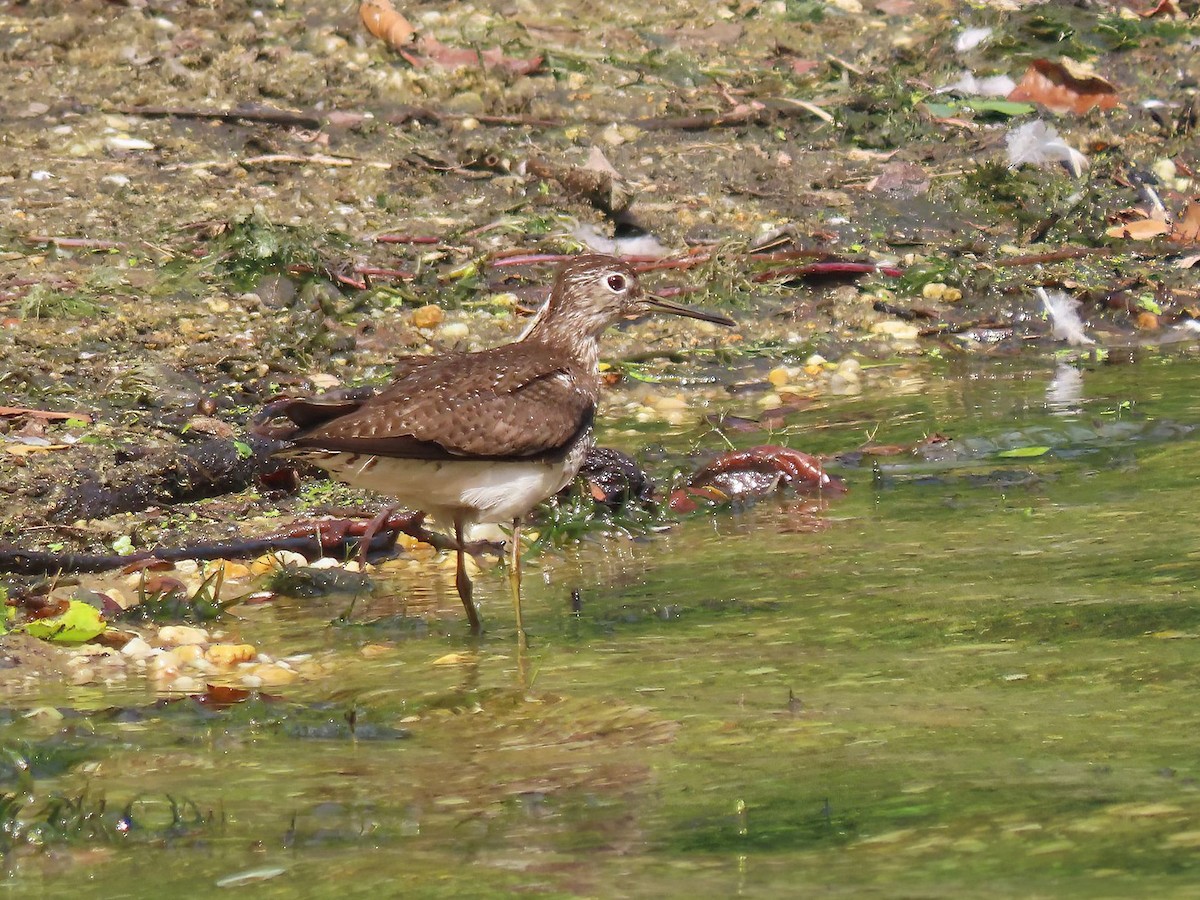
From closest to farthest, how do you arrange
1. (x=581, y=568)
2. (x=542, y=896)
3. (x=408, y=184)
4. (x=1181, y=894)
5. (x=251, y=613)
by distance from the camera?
1. (x=1181, y=894)
2. (x=542, y=896)
3. (x=251, y=613)
4. (x=581, y=568)
5. (x=408, y=184)

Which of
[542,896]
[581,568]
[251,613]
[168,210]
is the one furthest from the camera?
[168,210]

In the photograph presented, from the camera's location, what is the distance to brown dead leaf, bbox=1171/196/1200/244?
414 inches

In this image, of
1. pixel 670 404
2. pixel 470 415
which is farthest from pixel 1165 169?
pixel 470 415

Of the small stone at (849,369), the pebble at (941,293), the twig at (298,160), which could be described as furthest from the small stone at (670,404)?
the twig at (298,160)

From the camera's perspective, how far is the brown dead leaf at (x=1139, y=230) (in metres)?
10.5

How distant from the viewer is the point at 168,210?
977 centimetres

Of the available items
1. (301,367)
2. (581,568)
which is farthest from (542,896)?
(301,367)

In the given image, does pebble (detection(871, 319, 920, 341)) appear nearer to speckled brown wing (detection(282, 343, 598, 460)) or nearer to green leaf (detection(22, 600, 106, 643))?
speckled brown wing (detection(282, 343, 598, 460))

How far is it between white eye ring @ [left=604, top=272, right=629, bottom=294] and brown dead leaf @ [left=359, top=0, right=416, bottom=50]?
5051 millimetres

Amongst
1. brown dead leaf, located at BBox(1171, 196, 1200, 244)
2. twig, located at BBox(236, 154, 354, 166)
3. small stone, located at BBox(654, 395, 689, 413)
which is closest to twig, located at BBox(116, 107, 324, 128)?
twig, located at BBox(236, 154, 354, 166)

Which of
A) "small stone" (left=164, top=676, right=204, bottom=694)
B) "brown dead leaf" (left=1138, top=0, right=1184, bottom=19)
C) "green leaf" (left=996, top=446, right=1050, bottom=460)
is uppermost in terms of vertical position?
"brown dead leaf" (left=1138, top=0, right=1184, bottom=19)

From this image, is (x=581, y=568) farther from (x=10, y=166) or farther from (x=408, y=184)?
(x=10, y=166)

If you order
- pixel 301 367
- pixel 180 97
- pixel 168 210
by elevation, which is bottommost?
pixel 301 367

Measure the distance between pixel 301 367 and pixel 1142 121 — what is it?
6.19 m
